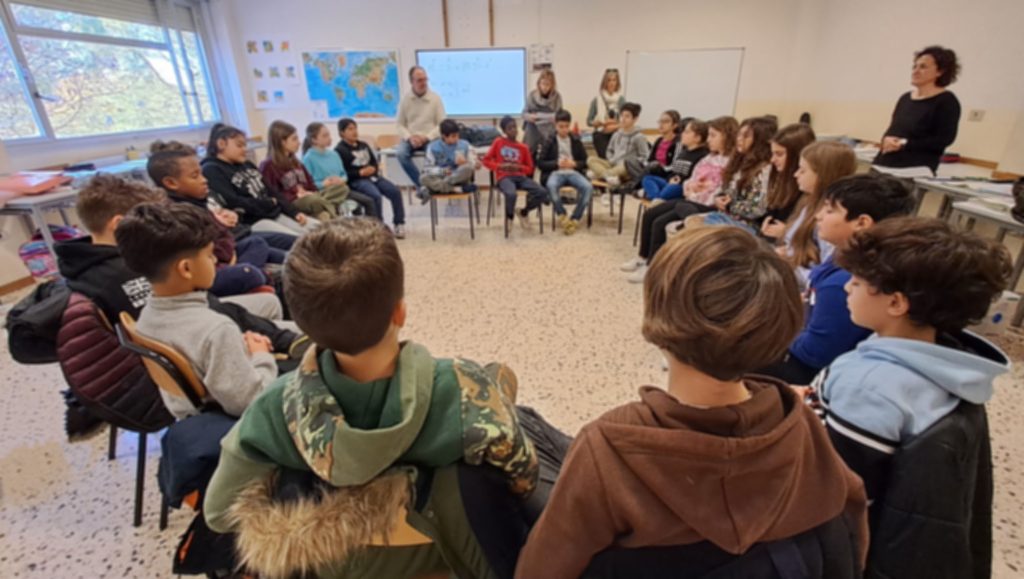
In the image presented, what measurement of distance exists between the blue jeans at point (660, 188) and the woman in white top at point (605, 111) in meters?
1.55

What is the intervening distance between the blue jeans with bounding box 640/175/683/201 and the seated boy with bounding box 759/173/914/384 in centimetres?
198

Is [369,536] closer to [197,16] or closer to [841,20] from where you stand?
[841,20]

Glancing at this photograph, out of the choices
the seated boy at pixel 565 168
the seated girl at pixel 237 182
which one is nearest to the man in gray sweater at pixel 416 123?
the seated boy at pixel 565 168

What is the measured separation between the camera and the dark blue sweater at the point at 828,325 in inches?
50.8

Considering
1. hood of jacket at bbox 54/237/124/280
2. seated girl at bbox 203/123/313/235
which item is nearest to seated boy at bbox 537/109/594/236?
seated girl at bbox 203/123/313/235

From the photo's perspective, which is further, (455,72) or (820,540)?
(455,72)

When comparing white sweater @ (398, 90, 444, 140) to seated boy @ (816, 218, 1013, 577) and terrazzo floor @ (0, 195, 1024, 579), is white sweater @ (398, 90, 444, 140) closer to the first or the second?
terrazzo floor @ (0, 195, 1024, 579)

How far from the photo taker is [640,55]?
5824 millimetres

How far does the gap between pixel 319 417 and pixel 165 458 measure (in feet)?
2.07

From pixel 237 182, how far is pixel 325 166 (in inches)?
43.5

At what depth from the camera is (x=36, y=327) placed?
1234 millimetres

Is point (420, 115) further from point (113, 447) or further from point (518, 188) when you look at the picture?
point (113, 447)

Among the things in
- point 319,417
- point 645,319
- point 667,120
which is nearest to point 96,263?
point 319,417

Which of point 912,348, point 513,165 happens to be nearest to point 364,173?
point 513,165
